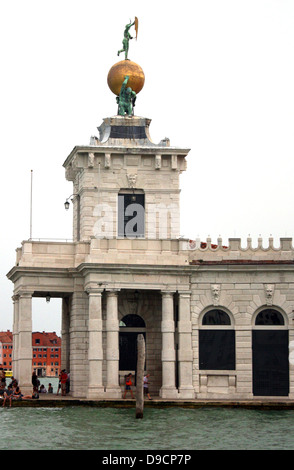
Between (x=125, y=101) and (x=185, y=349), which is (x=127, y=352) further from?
(x=125, y=101)

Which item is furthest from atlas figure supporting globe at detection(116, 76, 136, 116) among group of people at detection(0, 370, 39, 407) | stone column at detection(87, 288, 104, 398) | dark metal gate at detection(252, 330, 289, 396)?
group of people at detection(0, 370, 39, 407)

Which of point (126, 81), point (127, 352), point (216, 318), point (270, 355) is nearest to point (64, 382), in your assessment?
point (127, 352)

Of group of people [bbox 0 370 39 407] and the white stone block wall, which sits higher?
the white stone block wall

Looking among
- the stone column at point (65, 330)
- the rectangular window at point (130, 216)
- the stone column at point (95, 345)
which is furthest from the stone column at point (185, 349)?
the stone column at point (65, 330)

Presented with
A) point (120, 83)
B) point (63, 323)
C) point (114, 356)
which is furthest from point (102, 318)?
point (120, 83)

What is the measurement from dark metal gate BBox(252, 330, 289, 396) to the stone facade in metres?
0.05

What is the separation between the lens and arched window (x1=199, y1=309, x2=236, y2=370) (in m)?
55.7

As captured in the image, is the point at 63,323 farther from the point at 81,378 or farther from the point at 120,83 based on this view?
the point at 120,83

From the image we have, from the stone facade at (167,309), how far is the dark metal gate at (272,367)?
0.05 meters

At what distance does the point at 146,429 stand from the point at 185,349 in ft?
37.3

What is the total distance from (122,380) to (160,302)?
4776 mm

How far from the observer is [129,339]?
57.5 meters

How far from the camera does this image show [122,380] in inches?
2235

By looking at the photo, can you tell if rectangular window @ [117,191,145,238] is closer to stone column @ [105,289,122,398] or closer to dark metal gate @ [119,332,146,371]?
stone column @ [105,289,122,398]
